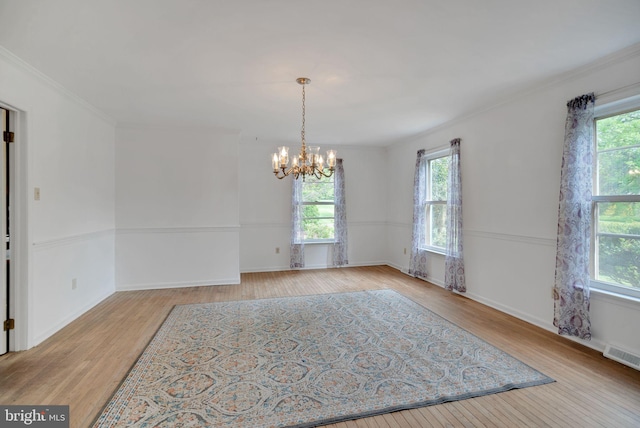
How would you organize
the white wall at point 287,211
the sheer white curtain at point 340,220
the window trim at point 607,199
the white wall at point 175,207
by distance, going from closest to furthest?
the window trim at point 607,199 < the white wall at point 175,207 < the white wall at point 287,211 < the sheer white curtain at point 340,220

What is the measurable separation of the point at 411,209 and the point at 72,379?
539cm

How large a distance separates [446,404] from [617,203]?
95.3 inches

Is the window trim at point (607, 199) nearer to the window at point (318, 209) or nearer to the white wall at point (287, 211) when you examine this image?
the white wall at point (287, 211)

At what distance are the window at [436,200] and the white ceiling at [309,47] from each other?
4.89 ft

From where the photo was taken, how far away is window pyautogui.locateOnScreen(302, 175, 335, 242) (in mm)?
6410

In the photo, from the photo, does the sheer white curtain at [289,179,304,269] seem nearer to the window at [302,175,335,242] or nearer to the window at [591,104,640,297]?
the window at [302,175,335,242]

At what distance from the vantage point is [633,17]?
208 centimetres

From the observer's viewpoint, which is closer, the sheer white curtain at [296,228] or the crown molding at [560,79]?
the crown molding at [560,79]

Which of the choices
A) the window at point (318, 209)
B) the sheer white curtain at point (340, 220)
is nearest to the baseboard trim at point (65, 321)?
the window at point (318, 209)

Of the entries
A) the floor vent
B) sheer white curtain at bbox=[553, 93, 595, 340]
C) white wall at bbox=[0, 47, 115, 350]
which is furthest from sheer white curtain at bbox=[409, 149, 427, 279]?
white wall at bbox=[0, 47, 115, 350]

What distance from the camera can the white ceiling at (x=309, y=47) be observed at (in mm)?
1989

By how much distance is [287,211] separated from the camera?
6.32m

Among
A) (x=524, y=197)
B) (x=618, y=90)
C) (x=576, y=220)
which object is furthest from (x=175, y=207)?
(x=618, y=90)

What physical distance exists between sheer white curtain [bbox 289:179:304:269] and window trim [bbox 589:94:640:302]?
4499 mm
